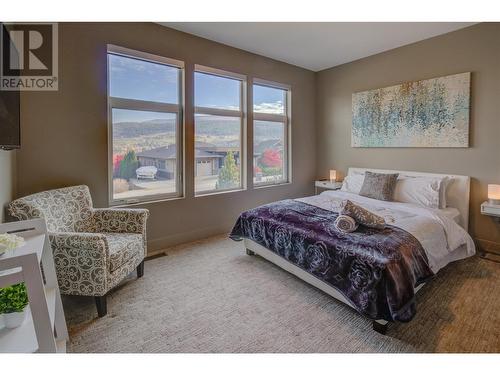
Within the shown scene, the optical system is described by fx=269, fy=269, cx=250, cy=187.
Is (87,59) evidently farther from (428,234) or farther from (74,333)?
(428,234)

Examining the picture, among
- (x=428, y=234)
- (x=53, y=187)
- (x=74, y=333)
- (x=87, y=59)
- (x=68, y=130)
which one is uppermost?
(x=87, y=59)

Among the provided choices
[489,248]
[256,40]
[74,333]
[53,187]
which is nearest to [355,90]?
[256,40]

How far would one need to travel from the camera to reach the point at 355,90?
14.9 feet

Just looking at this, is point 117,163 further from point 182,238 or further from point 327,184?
point 327,184

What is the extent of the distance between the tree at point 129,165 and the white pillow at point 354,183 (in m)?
3.05

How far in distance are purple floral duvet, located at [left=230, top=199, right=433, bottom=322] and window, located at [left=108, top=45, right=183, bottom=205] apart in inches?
62.0

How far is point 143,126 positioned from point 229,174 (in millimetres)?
1437

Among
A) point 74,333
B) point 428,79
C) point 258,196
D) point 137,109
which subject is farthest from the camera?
point 258,196

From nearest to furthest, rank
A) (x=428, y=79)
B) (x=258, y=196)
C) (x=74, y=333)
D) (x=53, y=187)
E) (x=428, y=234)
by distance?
(x=74, y=333)
(x=428, y=234)
(x=53, y=187)
(x=428, y=79)
(x=258, y=196)

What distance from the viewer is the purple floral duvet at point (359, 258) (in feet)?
6.00

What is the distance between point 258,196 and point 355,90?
2.42m

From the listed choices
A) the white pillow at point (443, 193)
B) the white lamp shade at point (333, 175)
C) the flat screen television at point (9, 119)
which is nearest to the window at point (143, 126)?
the flat screen television at point (9, 119)

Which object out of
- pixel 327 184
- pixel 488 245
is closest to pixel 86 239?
pixel 327 184

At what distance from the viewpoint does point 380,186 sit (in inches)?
140
